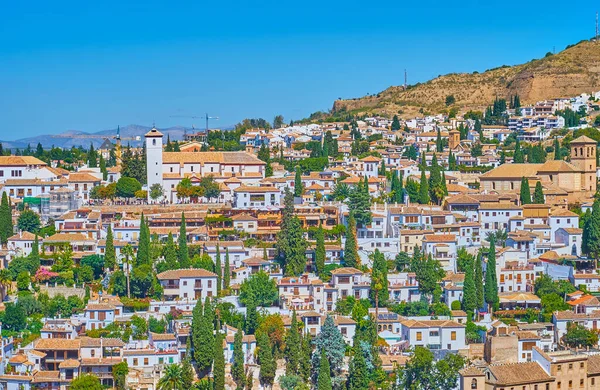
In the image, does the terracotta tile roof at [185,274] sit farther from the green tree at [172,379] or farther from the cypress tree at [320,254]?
the green tree at [172,379]

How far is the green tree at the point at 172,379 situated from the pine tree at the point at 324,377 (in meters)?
4.44

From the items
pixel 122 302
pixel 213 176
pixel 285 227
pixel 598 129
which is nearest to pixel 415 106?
pixel 598 129

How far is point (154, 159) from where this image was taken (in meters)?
54.3

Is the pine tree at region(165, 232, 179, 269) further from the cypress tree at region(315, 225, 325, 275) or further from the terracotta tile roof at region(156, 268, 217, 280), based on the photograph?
the cypress tree at region(315, 225, 325, 275)

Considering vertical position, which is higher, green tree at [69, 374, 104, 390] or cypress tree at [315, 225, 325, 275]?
cypress tree at [315, 225, 325, 275]

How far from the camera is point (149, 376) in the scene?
38.2m

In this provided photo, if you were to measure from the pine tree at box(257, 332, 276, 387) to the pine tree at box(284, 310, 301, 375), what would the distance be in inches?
21.4

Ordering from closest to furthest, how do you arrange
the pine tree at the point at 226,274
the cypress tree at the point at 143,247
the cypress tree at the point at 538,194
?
1. the pine tree at the point at 226,274
2. the cypress tree at the point at 143,247
3. the cypress tree at the point at 538,194

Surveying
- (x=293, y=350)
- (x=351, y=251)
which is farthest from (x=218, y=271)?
(x=293, y=350)

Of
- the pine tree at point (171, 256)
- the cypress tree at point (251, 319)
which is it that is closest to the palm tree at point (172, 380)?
the cypress tree at point (251, 319)

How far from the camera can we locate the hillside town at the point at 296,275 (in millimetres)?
37719

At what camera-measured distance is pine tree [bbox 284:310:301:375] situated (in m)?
37.6

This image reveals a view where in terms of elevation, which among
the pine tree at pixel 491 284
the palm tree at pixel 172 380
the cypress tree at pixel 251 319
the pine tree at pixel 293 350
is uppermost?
the pine tree at pixel 491 284

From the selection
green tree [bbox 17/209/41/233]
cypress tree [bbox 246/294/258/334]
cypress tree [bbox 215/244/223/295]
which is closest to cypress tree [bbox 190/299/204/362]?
cypress tree [bbox 246/294/258/334]
